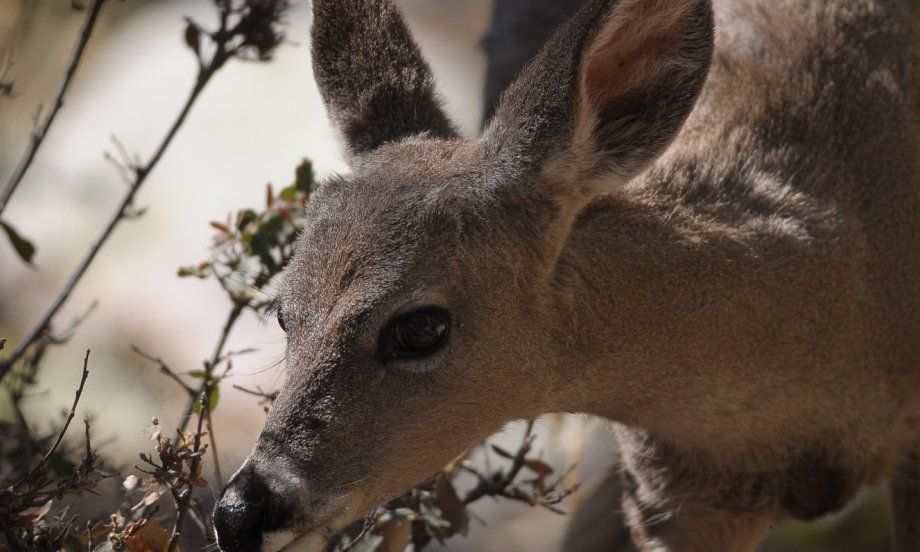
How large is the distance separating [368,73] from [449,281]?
109 centimetres

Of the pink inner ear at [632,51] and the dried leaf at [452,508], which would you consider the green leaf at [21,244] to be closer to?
the dried leaf at [452,508]

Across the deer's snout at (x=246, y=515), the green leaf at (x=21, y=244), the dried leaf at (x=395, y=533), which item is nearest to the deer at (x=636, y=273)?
the deer's snout at (x=246, y=515)

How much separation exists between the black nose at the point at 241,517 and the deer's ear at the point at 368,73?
1.46m

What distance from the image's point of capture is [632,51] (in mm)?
4020

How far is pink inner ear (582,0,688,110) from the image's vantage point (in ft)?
12.8

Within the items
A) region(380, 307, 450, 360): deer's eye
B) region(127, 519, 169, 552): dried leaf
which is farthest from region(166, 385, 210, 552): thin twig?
region(380, 307, 450, 360): deer's eye

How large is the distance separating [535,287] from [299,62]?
5.85 metres

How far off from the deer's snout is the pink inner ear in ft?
4.88

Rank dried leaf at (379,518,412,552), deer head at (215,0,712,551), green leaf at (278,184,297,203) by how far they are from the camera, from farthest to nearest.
Result: green leaf at (278,184,297,203) → dried leaf at (379,518,412,552) → deer head at (215,0,712,551)

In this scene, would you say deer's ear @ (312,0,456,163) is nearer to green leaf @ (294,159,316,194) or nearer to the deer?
the deer

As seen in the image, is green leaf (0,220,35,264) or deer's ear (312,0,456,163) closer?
green leaf (0,220,35,264)

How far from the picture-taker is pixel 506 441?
26.5ft

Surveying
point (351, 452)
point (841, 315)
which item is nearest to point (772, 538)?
point (841, 315)

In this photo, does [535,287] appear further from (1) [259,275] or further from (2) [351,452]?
(1) [259,275]
